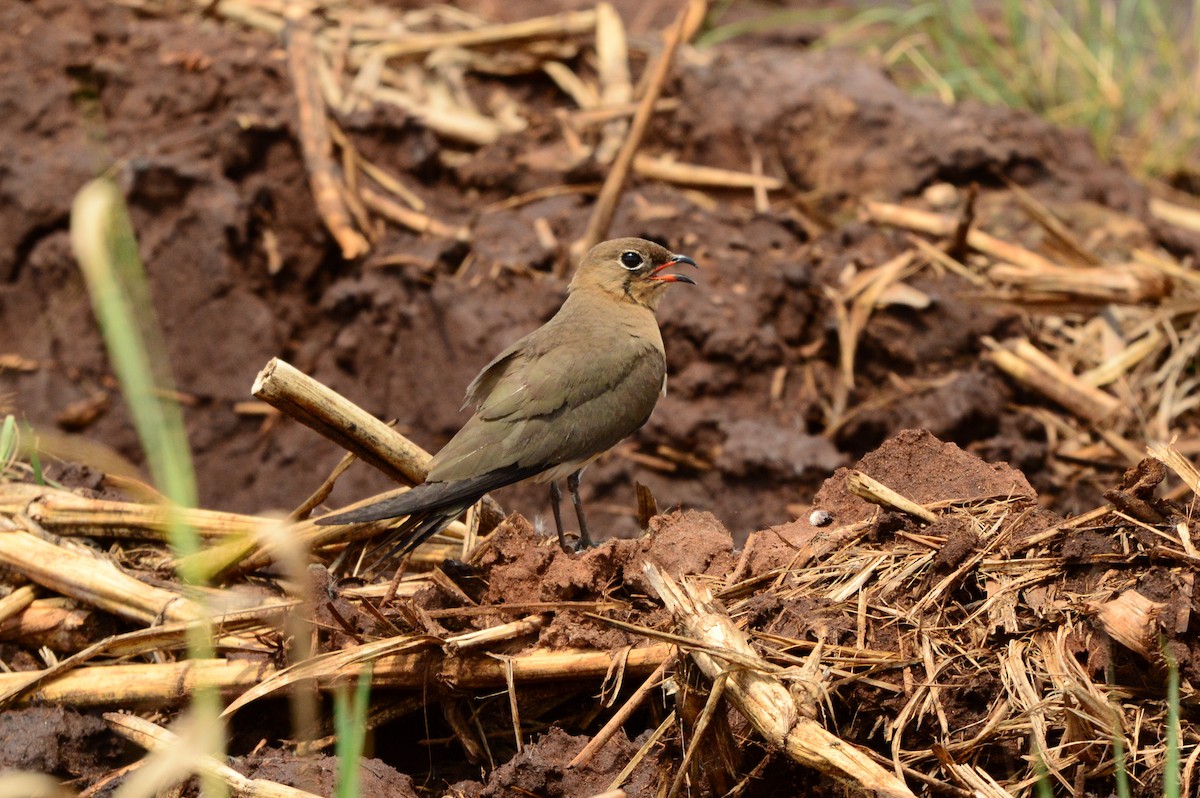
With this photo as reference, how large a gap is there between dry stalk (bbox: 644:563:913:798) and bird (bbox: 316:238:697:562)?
41.4 inches

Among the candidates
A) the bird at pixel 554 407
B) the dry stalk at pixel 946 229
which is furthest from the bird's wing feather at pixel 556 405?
the dry stalk at pixel 946 229

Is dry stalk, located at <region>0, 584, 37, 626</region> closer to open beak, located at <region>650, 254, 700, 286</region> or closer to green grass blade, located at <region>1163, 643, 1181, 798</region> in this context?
open beak, located at <region>650, 254, 700, 286</region>

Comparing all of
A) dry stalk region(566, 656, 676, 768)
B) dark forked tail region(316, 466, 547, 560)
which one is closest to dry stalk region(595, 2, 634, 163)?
dark forked tail region(316, 466, 547, 560)

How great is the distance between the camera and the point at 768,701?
9.04 feet

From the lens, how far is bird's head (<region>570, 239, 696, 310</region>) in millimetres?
5207

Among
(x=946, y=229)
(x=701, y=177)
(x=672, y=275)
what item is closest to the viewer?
(x=672, y=275)

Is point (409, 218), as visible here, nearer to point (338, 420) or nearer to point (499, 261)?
point (499, 261)

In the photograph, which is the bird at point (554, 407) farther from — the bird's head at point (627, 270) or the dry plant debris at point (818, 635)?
the dry plant debris at point (818, 635)

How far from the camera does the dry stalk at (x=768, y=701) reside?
2.62 meters

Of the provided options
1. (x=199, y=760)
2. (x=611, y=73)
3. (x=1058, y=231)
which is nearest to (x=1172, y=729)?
(x=199, y=760)

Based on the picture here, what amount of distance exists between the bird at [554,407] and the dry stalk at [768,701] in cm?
105

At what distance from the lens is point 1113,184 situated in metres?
7.03

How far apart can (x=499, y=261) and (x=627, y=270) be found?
1.28 m

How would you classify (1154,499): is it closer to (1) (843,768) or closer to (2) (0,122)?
(1) (843,768)
